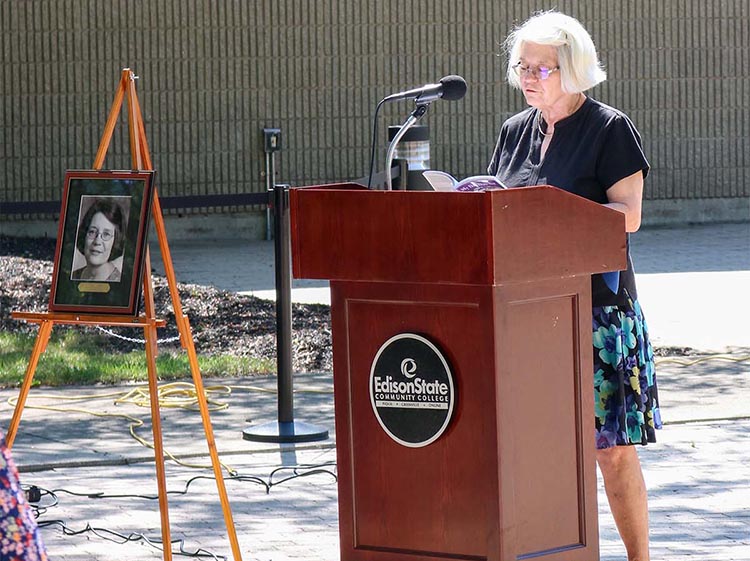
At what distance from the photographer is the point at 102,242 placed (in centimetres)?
539

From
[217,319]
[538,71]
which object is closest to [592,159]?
[538,71]

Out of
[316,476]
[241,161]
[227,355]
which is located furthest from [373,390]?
[241,161]

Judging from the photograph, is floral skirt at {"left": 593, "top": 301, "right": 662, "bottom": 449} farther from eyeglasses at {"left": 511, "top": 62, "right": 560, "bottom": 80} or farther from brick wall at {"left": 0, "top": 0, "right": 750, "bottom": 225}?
brick wall at {"left": 0, "top": 0, "right": 750, "bottom": 225}

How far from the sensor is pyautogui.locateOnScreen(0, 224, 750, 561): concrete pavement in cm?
602

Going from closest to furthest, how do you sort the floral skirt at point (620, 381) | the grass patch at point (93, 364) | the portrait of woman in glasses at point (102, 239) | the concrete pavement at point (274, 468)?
the floral skirt at point (620, 381) → the portrait of woman in glasses at point (102, 239) → the concrete pavement at point (274, 468) → the grass patch at point (93, 364)

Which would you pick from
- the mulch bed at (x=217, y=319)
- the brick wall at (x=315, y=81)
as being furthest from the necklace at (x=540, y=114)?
the brick wall at (x=315, y=81)

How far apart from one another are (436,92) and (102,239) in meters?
1.47

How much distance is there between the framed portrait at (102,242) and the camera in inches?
209

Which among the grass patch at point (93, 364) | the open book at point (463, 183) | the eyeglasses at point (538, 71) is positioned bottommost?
the grass patch at point (93, 364)

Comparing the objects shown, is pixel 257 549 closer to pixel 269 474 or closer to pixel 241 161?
pixel 269 474

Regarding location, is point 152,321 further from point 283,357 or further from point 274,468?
point 283,357

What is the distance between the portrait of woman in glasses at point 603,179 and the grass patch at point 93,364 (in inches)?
193

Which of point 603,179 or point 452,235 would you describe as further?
point 603,179

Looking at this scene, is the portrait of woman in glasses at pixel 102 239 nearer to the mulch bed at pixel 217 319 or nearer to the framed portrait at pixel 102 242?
the framed portrait at pixel 102 242
